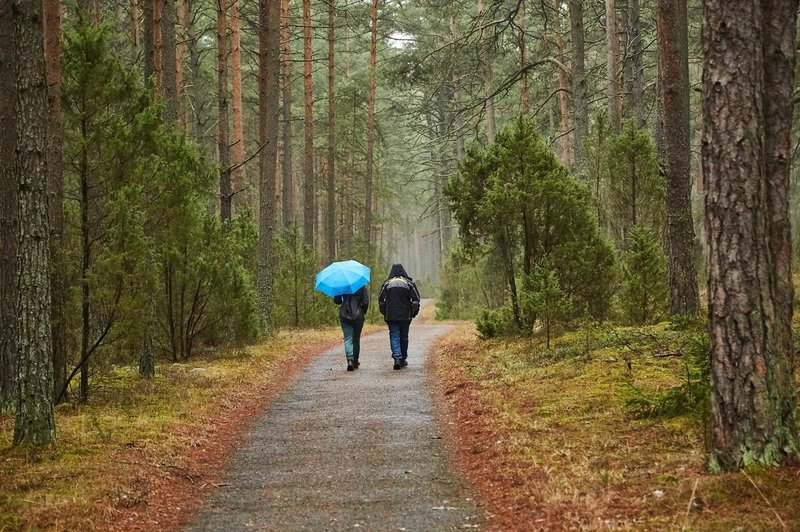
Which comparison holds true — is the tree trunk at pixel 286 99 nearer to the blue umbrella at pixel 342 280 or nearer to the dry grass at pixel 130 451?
the blue umbrella at pixel 342 280

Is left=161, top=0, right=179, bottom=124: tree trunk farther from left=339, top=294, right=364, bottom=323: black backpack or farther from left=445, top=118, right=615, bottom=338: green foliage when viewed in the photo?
Answer: left=445, top=118, right=615, bottom=338: green foliage

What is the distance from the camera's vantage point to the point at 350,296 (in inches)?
513

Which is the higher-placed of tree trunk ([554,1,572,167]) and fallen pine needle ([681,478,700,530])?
tree trunk ([554,1,572,167])

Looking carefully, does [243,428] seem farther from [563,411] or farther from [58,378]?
[563,411]

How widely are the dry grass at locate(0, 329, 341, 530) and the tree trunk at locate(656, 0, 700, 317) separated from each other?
6.08 meters

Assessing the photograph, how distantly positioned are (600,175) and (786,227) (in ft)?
39.4

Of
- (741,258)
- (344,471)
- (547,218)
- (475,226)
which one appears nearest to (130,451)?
(344,471)

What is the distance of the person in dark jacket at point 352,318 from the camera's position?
13.0 meters

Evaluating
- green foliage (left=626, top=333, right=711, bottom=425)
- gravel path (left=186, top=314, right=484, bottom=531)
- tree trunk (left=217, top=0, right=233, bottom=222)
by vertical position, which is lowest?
gravel path (left=186, top=314, right=484, bottom=531)

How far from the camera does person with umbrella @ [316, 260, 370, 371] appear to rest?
12883 mm

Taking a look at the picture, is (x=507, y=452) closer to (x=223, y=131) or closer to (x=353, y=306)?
(x=353, y=306)

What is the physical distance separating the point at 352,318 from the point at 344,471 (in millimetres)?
6483

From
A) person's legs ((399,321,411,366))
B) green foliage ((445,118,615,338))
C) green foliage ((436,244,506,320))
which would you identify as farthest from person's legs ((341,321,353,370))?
green foliage ((436,244,506,320))

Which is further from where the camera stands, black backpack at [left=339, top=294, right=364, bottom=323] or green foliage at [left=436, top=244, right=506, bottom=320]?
green foliage at [left=436, top=244, right=506, bottom=320]
